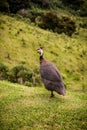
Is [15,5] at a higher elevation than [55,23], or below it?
higher

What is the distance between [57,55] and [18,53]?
14.7ft

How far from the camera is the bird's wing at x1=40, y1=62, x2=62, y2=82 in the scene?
47.3 feet

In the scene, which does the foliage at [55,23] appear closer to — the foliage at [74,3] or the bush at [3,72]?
the foliage at [74,3]

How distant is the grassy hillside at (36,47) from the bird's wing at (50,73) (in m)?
12.7

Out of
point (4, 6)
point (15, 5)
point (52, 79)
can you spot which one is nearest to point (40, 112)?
point (52, 79)

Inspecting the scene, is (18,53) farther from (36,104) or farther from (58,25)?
(36,104)

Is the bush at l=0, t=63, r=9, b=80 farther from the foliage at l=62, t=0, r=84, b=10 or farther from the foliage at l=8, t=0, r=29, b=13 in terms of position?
the foliage at l=62, t=0, r=84, b=10

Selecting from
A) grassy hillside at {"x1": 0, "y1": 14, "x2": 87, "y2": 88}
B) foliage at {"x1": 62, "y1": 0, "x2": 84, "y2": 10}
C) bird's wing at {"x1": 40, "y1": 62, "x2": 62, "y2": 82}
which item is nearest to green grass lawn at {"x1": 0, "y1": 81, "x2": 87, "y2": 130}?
bird's wing at {"x1": 40, "y1": 62, "x2": 62, "y2": 82}

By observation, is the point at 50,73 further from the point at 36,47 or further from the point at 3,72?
the point at 36,47

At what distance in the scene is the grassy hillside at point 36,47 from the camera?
29.7 metres

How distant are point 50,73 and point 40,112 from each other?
1995 mm

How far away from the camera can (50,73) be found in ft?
48.1

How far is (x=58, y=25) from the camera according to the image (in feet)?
137

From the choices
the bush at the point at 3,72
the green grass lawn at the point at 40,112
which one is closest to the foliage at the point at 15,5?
the bush at the point at 3,72
